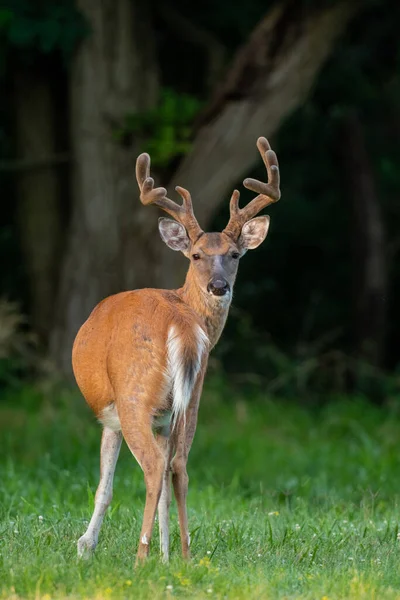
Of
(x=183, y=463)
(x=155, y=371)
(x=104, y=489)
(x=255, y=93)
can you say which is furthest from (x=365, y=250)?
(x=155, y=371)

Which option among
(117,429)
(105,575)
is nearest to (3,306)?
(117,429)

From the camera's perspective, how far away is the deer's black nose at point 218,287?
616 centimetres

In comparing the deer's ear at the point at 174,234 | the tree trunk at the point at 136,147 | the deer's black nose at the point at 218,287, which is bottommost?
the deer's black nose at the point at 218,287

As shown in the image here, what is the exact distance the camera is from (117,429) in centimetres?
593

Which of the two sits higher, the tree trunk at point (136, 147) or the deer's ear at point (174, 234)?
the tree trunk at point (136, 147)

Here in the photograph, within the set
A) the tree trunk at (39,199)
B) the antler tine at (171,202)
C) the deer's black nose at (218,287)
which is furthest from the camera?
the tree trunk at (39,199)

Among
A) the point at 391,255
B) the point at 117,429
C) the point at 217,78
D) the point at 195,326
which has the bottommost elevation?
the point at 117,429

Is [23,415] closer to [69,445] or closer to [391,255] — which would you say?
[69,445]

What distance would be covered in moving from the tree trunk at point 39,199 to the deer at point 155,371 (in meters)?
7.06

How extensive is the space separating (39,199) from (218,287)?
7.62m

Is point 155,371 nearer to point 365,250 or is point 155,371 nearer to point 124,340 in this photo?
point 124,340

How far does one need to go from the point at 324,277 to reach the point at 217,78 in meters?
4.67

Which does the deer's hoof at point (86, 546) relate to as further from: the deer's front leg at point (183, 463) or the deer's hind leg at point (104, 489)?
the deer's front leg at point (183, 463)

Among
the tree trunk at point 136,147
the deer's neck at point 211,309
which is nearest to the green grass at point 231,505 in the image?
the deer's neck at point 211,309
